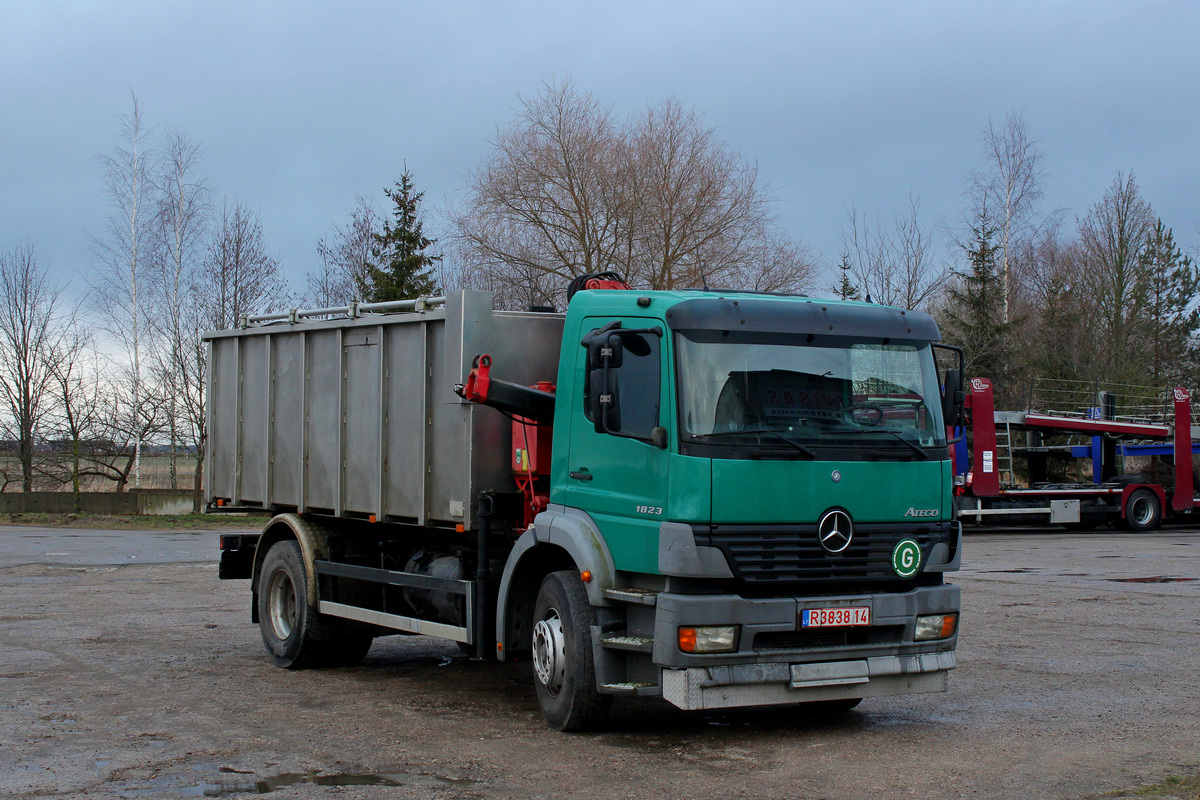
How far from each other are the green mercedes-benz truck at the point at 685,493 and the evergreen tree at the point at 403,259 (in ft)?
88.7

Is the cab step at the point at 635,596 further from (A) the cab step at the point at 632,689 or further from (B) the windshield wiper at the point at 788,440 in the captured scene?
(B) the windshield wiper at the point at 788,440

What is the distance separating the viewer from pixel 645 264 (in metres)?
28.9

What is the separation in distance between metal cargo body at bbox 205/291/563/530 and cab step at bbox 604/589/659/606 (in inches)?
59.1

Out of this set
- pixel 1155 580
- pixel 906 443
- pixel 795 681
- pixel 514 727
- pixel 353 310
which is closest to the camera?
pixel 795 681

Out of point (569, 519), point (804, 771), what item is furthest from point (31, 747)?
point (804, 771)

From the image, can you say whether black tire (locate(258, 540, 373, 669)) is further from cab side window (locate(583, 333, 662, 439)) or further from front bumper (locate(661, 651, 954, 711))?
front bumper (locate(661, 651, 954, 711))

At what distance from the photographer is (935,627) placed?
7008 millimetres

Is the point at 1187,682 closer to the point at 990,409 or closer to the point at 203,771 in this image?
the point at 203,771

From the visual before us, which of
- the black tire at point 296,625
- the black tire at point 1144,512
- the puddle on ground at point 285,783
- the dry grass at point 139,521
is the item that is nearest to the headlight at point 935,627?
the puddle on ground at point 285,783

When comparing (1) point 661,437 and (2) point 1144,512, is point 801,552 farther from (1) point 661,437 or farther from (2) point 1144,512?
(2) point 1144,512

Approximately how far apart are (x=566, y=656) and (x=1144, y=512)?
24.9 metres

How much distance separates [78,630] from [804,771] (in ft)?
27.7

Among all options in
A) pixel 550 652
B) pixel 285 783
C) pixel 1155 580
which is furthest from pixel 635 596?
pixel 1155 580

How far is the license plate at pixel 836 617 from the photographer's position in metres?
6.54
